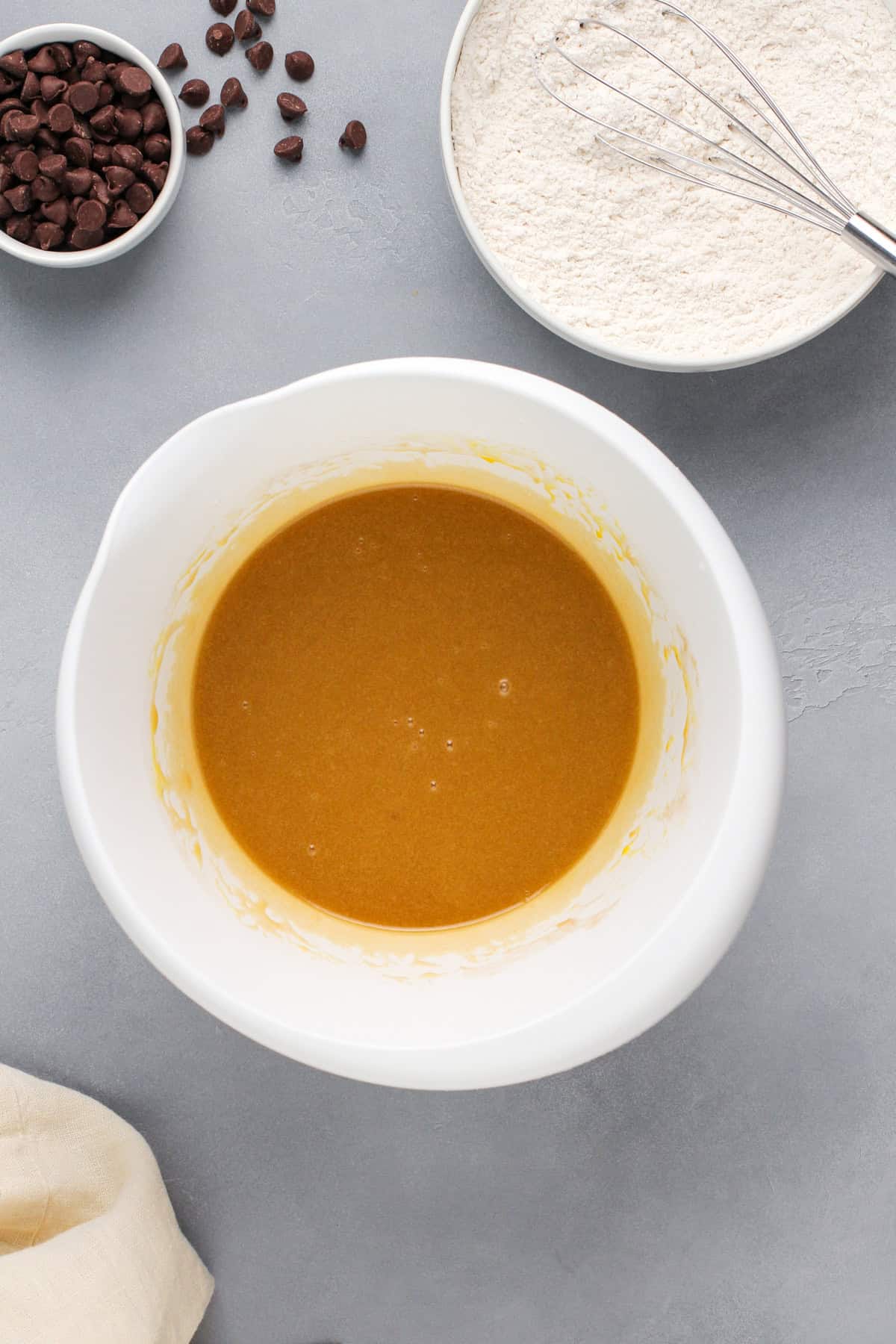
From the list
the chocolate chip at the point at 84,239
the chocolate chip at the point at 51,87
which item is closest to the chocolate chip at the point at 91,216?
the chocolate chip at the point at 84,239

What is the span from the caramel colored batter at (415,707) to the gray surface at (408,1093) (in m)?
0.18

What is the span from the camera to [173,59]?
100 centimetres

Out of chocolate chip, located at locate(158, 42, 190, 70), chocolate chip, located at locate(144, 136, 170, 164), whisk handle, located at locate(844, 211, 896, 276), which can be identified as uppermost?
whisk handle, located at locate(844, 211, 896, 276)

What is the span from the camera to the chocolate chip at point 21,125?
3.15ft

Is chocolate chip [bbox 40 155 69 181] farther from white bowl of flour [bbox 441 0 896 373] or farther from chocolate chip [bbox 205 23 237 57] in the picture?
white bowl of flour [bbox 441 0 896 373]

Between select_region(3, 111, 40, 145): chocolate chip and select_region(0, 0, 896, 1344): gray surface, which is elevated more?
select_region(3, 111, 40, 145): chocolate chip

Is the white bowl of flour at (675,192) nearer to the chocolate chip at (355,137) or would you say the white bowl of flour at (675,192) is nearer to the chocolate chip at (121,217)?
the chocolate chip at (355,137)

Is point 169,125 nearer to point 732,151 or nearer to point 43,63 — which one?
point 43,63

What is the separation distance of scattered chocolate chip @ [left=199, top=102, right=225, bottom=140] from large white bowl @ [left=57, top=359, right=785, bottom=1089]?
1.23 feet

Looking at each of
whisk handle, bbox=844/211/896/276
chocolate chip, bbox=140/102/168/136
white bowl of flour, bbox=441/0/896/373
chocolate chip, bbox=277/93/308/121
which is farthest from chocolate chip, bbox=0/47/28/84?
whisk handle, bbox=844/211/896/276

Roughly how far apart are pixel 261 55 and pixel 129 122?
0.14m

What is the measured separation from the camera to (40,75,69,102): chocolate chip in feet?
3.16

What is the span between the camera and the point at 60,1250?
94 centimetres

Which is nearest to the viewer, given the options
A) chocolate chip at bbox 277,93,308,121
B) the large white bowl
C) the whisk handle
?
the large white bowl
